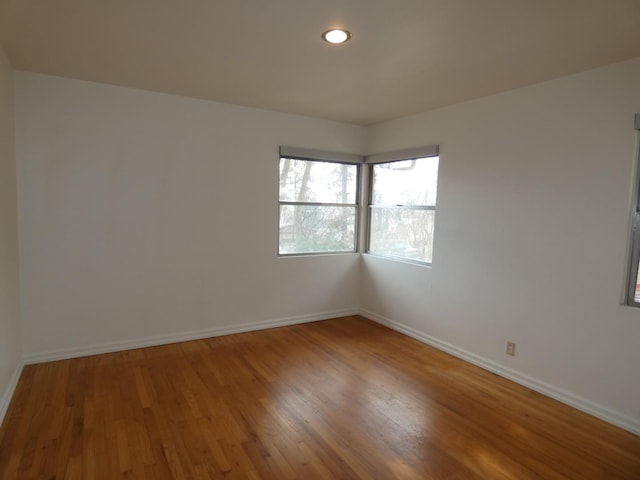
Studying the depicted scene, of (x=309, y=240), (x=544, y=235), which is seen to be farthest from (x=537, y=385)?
(x=309, y=240)

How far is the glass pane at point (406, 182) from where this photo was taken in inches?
152

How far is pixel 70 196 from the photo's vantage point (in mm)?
3127

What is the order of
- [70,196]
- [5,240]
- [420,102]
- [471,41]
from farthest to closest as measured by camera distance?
1. [420,102]
2. [70,196]
3. [5,240]
4. [471,41]

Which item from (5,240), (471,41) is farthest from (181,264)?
(471,41)

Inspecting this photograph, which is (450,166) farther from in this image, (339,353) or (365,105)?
(339,353)

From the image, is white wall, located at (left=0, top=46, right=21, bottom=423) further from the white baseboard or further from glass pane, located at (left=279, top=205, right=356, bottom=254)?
glass pane, located at (left=279, top=205, right=356, bottom=254)

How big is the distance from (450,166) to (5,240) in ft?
11.8

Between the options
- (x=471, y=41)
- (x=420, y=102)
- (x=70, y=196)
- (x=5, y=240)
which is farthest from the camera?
(x=420, y=102)

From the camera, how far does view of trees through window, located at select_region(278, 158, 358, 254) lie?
4.24 meters

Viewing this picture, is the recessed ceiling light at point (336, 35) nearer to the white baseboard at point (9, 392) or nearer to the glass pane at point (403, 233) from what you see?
the glass pane at point (403, 233)

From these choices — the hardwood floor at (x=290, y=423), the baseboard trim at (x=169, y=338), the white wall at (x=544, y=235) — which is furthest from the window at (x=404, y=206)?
the hardwood floor at (x=290, y=423)

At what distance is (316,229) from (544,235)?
2.40 m

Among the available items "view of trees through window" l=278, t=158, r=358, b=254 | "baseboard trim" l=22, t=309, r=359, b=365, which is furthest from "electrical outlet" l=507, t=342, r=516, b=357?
→ "view of trees through window" l=278, t=158, r=358, b=254

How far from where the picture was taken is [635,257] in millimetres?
2414
